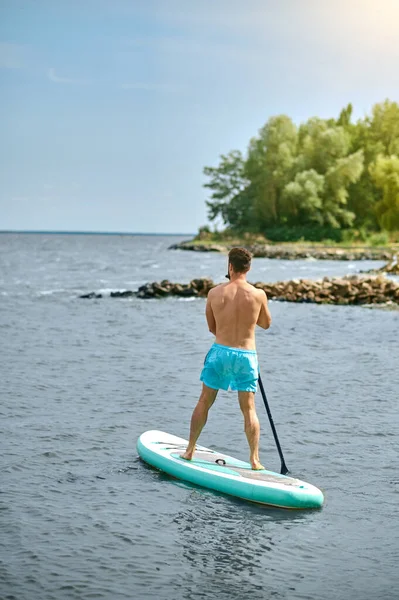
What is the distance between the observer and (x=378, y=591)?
6434mm

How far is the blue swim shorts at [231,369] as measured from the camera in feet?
26.7

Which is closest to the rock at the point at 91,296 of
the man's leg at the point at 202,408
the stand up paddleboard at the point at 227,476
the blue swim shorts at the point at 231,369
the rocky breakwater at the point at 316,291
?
the rocky breakwater at the point at 316,291

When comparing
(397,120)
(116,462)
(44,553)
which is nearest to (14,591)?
(44,553)

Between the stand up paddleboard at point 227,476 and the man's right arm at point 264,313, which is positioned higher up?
the man's right arm at point 264,313

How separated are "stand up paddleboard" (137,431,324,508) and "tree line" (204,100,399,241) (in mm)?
82816

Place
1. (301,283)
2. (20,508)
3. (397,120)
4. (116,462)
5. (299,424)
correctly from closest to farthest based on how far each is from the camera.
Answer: (20,508)
(116,462)
(299,424)
(301,283)
(397,120)

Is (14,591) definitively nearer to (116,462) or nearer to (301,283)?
(116,462)

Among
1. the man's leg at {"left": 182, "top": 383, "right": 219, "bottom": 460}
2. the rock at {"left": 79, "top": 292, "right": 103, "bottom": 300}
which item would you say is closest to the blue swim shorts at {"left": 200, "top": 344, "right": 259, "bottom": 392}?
the man's leg at {"left": 182, "top": 383, "right": 219, "bottom": 460}

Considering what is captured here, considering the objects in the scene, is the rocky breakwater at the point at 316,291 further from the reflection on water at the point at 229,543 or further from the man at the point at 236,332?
the reflection on water at the point at 229,543

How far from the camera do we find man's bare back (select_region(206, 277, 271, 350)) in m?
8.14

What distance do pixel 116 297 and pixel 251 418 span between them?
27274 mm

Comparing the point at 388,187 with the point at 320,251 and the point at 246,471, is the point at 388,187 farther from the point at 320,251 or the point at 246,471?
the point at 246,471

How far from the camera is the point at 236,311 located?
8.13 m

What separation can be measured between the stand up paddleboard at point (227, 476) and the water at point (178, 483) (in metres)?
0.12
